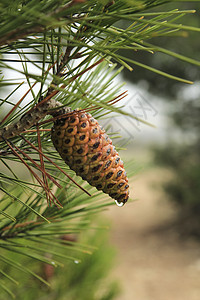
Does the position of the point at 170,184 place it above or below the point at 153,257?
above

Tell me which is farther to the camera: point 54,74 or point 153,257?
point 153,257

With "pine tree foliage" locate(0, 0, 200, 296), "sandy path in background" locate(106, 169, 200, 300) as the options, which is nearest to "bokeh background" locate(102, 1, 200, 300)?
"sandy path in background" locate(106, 169, 200, 300)

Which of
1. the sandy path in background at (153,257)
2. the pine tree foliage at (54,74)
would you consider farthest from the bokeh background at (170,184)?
the pine tree foliage at (54,74)

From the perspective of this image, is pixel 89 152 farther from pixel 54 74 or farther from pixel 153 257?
pixel 153 257

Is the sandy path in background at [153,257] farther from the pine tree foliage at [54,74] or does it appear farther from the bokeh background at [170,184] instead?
the pine tree foliage at [54,74]

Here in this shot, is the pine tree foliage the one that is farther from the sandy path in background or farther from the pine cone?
the sandy path in background

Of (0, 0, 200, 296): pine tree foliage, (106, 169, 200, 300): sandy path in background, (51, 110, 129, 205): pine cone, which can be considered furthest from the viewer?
(106, 169, 200, 300): sandy path in background

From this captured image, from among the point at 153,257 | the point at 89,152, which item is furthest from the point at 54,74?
the point at 153,257
